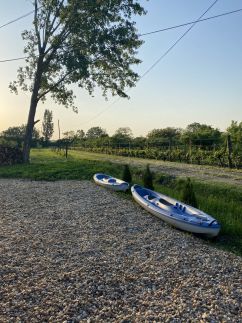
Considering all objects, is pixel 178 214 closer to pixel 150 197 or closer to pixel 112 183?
pixel 150 197

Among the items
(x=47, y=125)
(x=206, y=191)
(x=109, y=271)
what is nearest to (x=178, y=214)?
(x=109, y=271)

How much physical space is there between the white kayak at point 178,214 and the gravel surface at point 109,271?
20 cm

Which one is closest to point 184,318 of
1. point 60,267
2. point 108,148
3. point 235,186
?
point 60,267

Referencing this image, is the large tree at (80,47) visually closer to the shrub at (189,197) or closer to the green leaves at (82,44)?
the green leaves at (82,44)

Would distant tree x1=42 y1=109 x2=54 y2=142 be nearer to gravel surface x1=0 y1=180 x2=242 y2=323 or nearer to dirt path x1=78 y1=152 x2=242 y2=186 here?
dirt path x1=78 y1=152 x2=242 y2=186

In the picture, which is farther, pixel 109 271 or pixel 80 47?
pixel 80 47

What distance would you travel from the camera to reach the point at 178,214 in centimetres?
795

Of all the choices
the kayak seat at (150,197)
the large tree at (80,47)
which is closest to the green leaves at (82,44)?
the large tree at (80,47)

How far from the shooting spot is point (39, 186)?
45.4 feet

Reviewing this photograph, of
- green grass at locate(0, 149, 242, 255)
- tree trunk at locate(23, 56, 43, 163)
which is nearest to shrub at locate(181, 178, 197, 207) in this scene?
green grass at locate(0, 149, 242, 255)

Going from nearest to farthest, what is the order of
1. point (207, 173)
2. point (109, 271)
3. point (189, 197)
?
point (109, 271)
point (189, 197)
point (207, 173)

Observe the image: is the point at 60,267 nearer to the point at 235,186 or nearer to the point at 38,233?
the point at 38,233

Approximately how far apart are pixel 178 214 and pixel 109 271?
3022 millimetres

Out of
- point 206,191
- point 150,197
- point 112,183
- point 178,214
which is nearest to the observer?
point 178,214
